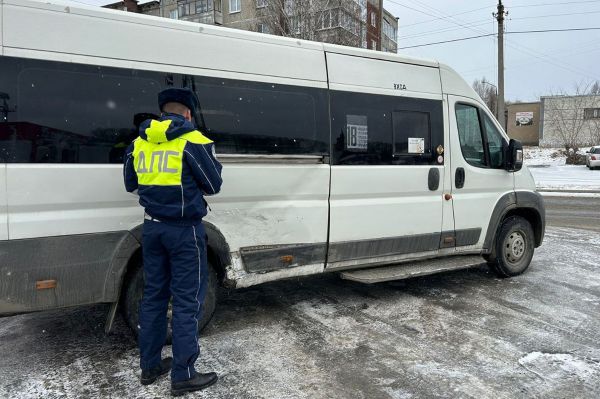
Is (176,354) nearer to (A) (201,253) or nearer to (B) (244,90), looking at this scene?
(A) (201,253)

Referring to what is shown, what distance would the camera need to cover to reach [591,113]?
45906 mm

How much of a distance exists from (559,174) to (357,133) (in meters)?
26.1

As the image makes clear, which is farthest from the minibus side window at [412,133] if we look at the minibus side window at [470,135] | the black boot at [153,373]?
the black boot at [153,373]

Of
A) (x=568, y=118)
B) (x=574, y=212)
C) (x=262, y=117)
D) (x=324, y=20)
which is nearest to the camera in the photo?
(x=262, y=117)

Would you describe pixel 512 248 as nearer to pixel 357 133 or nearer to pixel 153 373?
pixel 357 133

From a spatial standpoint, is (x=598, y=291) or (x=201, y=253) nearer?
(x=201, y=253)

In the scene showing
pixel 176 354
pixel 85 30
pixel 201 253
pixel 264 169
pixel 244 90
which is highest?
pixel 85 30

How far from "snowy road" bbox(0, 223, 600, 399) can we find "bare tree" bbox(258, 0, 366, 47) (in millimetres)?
18731

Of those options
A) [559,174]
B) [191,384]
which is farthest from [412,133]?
[559,174]

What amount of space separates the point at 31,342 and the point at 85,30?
262 centimetres

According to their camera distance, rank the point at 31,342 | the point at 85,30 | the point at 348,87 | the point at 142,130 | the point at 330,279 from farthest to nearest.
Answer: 1. the point at 330,279
2. the point at 348,87
3. the point at 31,342
4. the point at 85,30
5. the point at 142,130

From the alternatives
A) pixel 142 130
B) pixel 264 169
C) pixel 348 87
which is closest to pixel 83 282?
pixel 142 130

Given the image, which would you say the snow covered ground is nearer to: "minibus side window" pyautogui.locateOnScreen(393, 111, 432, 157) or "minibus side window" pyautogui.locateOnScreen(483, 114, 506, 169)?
"minibus side window" pyautogui.locateOnScreen(483, 114, 506, 169)

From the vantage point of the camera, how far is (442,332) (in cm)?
423
